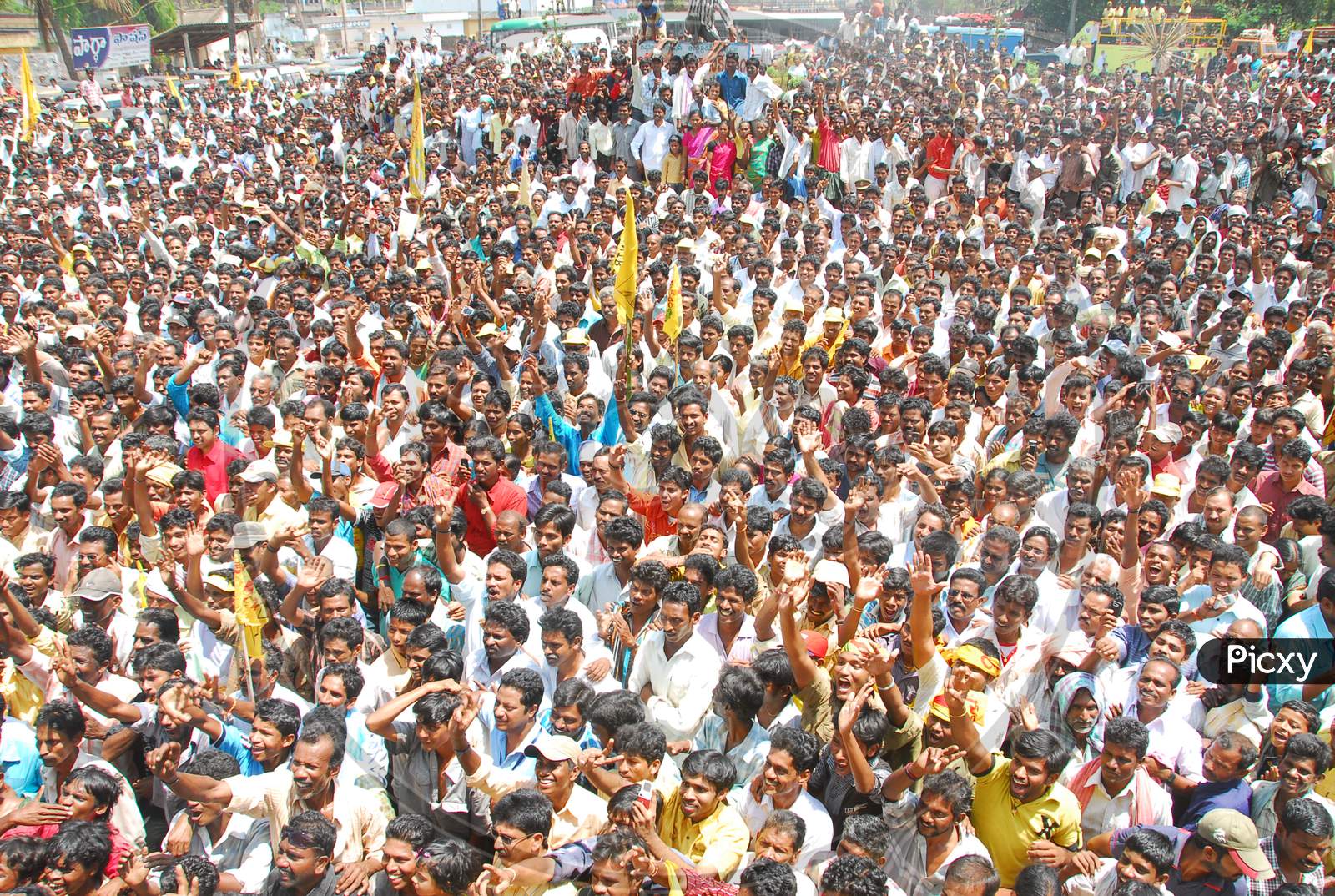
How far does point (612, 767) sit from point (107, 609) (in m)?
2.73

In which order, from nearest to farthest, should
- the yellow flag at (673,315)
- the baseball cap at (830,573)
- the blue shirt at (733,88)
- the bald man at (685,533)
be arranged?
1. the baseball cap at (830,573)
2. the bald man at (685,533)
3. the yellow flag at (673,315)
4. the blue shirt at (733,88)

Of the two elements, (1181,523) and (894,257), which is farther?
(894,257)

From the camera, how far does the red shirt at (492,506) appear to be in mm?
5695

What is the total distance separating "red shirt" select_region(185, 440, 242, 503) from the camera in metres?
6.23

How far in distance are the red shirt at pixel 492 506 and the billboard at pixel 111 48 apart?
2748 cm

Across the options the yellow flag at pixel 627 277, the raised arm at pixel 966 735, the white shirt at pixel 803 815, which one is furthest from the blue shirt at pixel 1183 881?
the yellow flag at pixel 627 277

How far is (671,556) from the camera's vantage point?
16.5 feet

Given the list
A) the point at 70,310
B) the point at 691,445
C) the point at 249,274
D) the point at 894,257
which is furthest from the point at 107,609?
the point at 894,257

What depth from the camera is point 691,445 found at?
584cm

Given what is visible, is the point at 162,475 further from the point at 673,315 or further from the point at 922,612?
the point at 922,612

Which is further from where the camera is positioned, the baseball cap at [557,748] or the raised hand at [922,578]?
the raised hand at [922,578]

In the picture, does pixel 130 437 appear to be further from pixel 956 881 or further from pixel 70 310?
pixel 956 881

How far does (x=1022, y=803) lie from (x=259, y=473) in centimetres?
429

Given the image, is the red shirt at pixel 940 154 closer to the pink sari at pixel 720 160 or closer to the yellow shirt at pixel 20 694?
the pink sari at pixel 720 160
